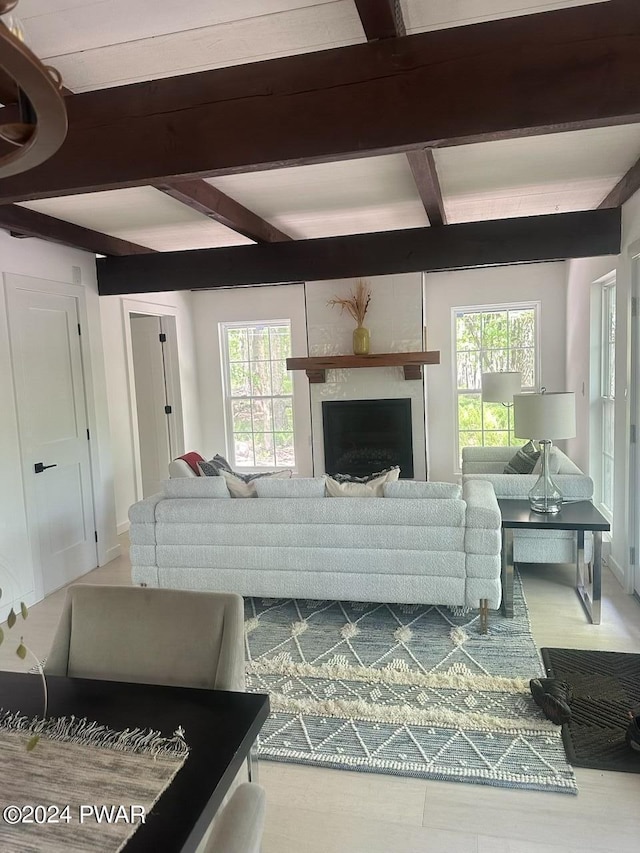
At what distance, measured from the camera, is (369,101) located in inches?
77.0

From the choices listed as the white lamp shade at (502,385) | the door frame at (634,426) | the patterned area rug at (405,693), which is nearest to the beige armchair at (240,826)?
the patterned area rug at (405,693)

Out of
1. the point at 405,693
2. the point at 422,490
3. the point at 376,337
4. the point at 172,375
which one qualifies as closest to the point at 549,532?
the point at 422,490

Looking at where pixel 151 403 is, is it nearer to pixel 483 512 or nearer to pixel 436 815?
pixel 483 512

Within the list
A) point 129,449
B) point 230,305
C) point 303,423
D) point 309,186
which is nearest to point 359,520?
point 309,186

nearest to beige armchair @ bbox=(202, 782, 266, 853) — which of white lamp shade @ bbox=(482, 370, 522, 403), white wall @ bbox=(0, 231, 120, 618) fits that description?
white wall @ bbox=(0, 231, 120, 618)

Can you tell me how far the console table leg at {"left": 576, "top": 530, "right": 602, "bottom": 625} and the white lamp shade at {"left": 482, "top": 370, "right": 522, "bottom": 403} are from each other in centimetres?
224

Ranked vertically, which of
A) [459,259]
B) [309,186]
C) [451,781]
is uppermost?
[309,186]

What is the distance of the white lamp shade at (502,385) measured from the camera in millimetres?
Answer: 5664

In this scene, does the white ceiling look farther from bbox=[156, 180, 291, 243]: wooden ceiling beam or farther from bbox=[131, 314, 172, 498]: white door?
bbox=[131, 314, 172, 498]: white door

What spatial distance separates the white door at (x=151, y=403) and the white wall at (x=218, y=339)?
429 millimetres

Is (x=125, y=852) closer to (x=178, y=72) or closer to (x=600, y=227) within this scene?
(x=178, y=72)

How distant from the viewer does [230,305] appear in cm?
731

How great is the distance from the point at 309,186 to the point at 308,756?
9.54ft

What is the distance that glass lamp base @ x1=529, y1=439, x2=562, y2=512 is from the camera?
3.69 m
